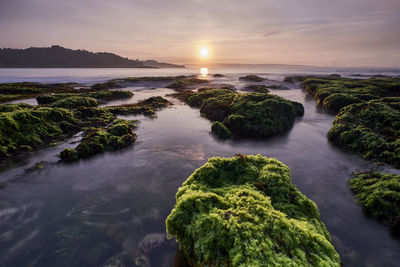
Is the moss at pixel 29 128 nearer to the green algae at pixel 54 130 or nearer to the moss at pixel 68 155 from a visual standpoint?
the green algae at pixel 54 130

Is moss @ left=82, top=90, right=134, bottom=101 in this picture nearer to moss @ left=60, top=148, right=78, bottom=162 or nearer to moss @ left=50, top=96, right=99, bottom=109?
moss @ left=50, top=96, right=99, bottom=109

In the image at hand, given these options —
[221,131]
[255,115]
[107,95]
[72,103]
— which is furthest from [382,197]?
[107,95]

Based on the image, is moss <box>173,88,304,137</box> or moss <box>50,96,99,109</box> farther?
moss <box>50,96,99,109</box>

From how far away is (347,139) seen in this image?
12.9 metres

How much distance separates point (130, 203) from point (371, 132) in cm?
1532

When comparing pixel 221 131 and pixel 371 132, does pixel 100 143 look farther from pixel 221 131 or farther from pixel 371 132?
pixel 371 132

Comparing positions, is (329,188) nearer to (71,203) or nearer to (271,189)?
(271,189)

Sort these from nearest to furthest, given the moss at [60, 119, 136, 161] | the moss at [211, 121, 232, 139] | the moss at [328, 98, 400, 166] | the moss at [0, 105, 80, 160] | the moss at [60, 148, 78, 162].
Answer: the moss at [328, 98, 400, 166] → the moss at [60, 148, 78, 162] → the moss at [60, 119, 136, 161] → the moss at [0, 105, 80, 160] → the moss at [211, 121, 232, 139]

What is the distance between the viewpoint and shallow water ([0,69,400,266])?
5586 millimetres

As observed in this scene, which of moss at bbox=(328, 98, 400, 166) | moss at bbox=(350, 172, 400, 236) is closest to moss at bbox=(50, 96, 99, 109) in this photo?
moss at bbox=(350, 172, 400, 236)

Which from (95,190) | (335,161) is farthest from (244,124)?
(95,190)

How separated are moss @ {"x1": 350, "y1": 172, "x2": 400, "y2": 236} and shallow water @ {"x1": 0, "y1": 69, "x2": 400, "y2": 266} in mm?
304

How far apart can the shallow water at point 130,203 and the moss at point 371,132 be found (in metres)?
0.96

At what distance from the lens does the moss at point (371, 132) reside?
34.1 ft
